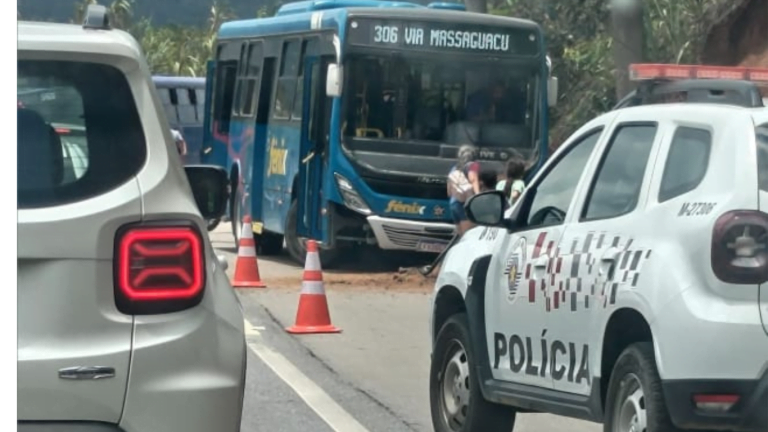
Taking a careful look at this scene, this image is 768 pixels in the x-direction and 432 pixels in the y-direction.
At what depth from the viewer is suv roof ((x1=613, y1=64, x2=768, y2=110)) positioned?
6.94m

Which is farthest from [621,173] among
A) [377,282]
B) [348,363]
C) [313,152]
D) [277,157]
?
[277,157]

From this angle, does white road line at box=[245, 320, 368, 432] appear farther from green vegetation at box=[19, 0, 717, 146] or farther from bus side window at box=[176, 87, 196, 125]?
bus side window at box=[176, 87, 196, 125]

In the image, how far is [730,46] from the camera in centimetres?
2978

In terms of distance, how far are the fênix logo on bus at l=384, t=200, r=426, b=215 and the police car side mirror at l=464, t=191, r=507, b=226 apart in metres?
11.3

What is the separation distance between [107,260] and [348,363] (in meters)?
7.42

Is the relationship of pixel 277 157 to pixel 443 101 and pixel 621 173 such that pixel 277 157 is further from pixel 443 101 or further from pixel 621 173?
pixel 621 173

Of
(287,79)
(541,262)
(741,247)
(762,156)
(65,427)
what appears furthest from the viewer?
(287,79)

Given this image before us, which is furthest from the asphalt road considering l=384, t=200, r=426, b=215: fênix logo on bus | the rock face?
the rock face

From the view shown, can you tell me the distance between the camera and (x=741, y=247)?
614 cm

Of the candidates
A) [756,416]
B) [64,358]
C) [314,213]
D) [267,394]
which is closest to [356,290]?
[314,213]

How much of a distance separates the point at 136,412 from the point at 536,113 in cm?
1495

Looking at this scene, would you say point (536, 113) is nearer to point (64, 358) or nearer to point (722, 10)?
point (722, 10)

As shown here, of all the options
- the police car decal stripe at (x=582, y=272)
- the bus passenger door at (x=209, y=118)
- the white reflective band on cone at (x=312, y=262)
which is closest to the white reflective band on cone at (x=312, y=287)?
the white reflective band on cone at (x=312, y=262)

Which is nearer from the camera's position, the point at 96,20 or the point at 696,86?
the point at 96,20
